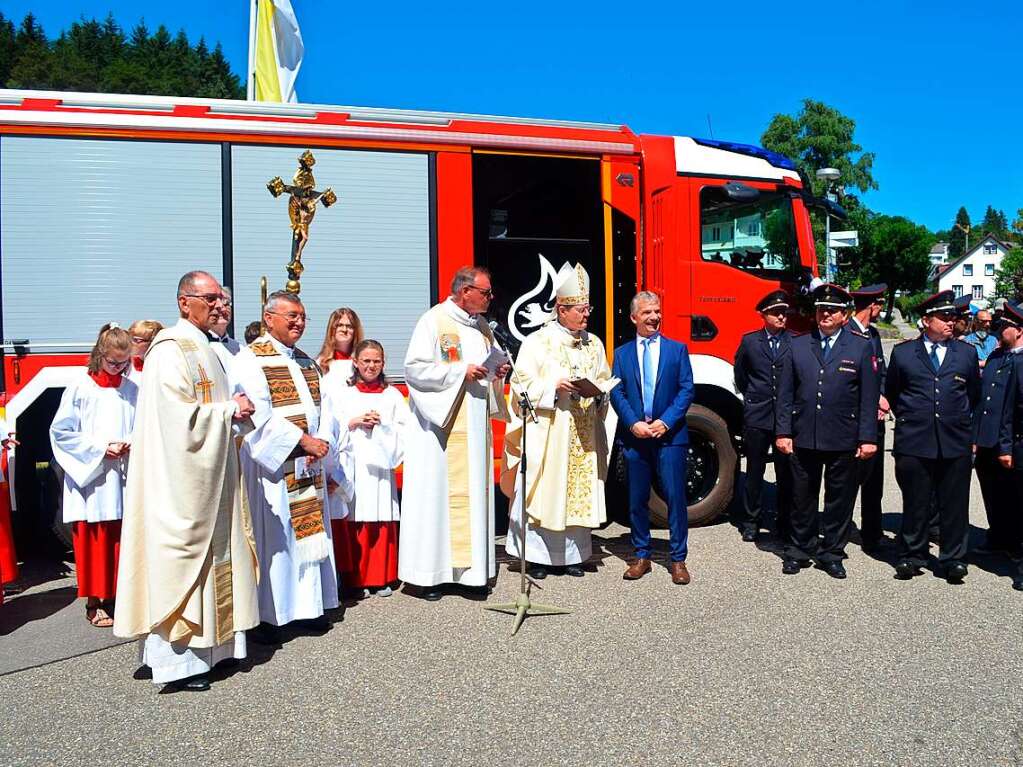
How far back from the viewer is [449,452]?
209 inches

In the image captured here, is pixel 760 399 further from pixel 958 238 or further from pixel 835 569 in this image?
pixel 958 238

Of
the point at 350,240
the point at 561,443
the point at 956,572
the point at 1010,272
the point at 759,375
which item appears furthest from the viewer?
the point at 1010,272

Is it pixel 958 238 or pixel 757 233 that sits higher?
pixel 958 238

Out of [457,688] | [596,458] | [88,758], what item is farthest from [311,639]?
[596,458]

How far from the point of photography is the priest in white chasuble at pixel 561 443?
5574mm

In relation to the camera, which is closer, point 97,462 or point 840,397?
point 97,462

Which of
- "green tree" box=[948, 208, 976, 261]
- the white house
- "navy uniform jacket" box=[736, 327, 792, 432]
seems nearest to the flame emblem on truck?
"navy uniform jacket" box=[736, 327, 792, 432]

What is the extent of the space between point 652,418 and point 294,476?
2388 millimetres

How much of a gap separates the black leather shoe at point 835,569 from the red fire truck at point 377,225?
4.72ft

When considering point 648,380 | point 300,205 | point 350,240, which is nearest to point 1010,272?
point 648,380

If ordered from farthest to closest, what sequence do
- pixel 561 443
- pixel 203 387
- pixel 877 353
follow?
1. pixel 877 353
2. pixel 561 443
3. pixel 203 387

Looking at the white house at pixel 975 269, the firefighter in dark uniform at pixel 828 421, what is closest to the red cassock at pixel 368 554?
the firefighter in dark uniform at pixel 828 421

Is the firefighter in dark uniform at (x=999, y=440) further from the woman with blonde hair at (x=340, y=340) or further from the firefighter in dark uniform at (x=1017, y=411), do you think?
the woman with blonde hair at (x=340, y=340)

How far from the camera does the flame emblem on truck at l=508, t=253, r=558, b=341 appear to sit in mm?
6543
